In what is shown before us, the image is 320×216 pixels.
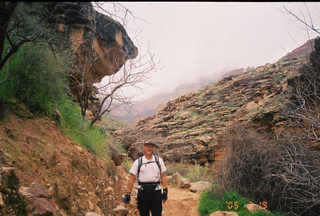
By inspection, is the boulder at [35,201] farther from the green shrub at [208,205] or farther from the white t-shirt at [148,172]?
the green shrub at [208,205]

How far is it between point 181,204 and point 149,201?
398 cm

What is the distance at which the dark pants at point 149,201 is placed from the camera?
11.1 feet

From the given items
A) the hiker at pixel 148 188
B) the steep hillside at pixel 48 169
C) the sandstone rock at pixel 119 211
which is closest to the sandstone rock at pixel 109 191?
the steep hillside at pixel 48 169

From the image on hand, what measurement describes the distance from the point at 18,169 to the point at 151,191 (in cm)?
208

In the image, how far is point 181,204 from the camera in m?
6.85

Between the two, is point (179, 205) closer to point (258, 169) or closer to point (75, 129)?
point (258, 169)

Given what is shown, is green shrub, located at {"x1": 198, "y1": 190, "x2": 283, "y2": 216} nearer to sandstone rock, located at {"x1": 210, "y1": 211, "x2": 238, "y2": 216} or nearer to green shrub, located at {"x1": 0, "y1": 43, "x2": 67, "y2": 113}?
sandstone rock, located at {"x1": 210, "y1": 211, "x2": 238, "y2": 216}

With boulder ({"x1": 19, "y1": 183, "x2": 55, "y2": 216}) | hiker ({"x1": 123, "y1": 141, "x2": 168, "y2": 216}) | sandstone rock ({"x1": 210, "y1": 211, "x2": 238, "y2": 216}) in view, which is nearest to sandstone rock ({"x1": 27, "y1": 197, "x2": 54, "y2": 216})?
boulder ({"x1": 19, "y1": 183, "x2": 55, "y2": 216})

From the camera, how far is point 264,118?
930cm

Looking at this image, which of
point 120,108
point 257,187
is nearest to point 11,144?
point 120,108

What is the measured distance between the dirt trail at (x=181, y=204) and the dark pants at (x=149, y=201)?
2.93 meters

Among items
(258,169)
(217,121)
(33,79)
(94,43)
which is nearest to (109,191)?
(33,79)

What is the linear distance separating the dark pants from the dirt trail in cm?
293

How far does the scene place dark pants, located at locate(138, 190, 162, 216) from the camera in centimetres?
338
